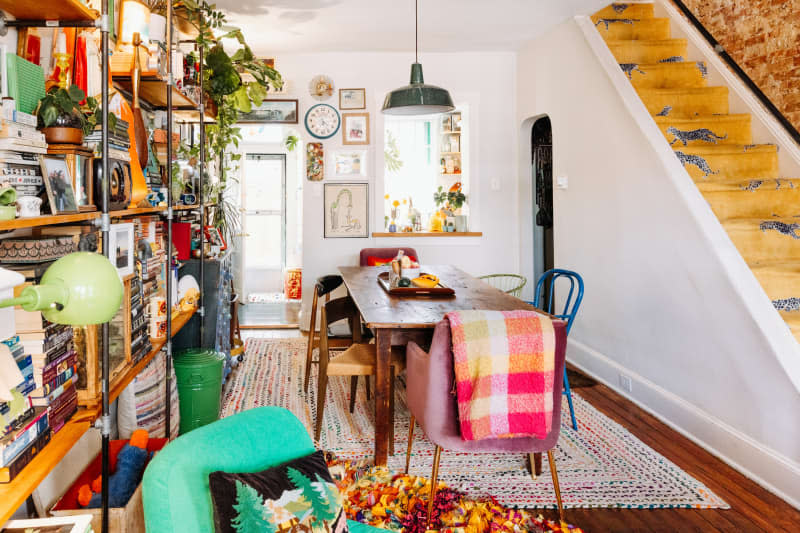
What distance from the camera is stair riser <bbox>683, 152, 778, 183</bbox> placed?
3.64m

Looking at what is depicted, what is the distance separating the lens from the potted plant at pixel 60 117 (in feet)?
5.15

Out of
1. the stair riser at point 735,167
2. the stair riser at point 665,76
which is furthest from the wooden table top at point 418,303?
the stair riser at point 665,76

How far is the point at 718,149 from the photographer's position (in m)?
3.75

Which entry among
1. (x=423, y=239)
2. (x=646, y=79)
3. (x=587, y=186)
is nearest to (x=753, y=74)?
(x=646, y=79)

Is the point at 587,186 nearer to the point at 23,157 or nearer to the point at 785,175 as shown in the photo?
the point at 785,175

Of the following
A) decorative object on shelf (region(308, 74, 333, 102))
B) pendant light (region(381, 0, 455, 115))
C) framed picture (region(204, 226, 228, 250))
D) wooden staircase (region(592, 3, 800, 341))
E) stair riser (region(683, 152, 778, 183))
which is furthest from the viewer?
decorative object on shelf (region(308, 74, 333, 102))

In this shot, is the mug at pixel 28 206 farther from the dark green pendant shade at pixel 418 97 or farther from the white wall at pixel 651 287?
the white wall at pixel 651 287

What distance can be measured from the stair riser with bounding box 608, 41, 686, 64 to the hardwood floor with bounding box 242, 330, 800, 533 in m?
2.89

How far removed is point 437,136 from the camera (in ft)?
24.0

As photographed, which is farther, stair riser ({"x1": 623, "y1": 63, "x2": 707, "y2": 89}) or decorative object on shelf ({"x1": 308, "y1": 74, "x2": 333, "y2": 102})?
decorative object on shelf ({"x1": 308, "y1": 74, "x2": 333, "y2": 102})

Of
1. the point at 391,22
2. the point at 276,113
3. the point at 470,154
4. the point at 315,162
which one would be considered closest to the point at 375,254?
the point at 315,162

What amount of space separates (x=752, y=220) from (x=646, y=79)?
1.49 meters

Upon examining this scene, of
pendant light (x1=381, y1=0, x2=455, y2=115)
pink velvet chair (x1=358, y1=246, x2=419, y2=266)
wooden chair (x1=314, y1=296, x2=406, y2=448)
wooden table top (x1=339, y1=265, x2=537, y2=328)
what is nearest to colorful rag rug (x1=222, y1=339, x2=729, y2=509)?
wooden chair (x1=314, y1=296, x2=406, y2=448)

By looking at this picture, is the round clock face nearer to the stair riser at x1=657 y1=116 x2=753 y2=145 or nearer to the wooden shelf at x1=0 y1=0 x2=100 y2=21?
the stair riser at x1=657 y1=116 x2=753 y2=145
